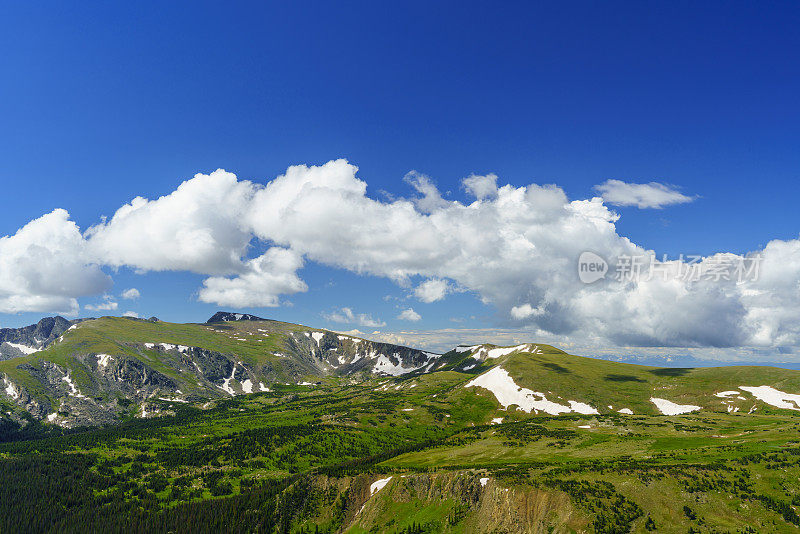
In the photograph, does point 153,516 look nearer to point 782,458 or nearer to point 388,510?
point 388,510

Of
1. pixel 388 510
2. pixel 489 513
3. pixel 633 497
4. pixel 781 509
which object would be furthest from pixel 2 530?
pixel 781 509

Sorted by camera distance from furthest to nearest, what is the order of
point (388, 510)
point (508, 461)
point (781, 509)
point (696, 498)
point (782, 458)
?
1. point (508, 461)
2. point (388, 510)
3. point (782, 458)
4. point (696, 498)
5. point (781, 509)

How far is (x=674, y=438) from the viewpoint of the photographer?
7293 inches

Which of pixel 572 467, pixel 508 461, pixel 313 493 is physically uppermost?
pixel 572 467

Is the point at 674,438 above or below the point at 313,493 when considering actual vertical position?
above

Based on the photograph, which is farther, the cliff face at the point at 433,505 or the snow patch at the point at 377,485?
the snow patch at the point at 377,485

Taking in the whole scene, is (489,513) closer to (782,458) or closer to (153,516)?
(782,458)

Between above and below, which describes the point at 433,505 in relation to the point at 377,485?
above

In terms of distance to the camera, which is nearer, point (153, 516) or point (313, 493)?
point (313, 493)

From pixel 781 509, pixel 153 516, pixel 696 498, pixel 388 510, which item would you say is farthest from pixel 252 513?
pixel 781 509

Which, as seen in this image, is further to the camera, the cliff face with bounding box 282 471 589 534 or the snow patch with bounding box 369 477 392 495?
the snow patch with bounding box 369 477 392 495

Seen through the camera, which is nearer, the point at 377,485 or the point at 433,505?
the point at 433,505

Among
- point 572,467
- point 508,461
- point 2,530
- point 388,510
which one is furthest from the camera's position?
point 2,530

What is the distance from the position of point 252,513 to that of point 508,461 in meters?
117
